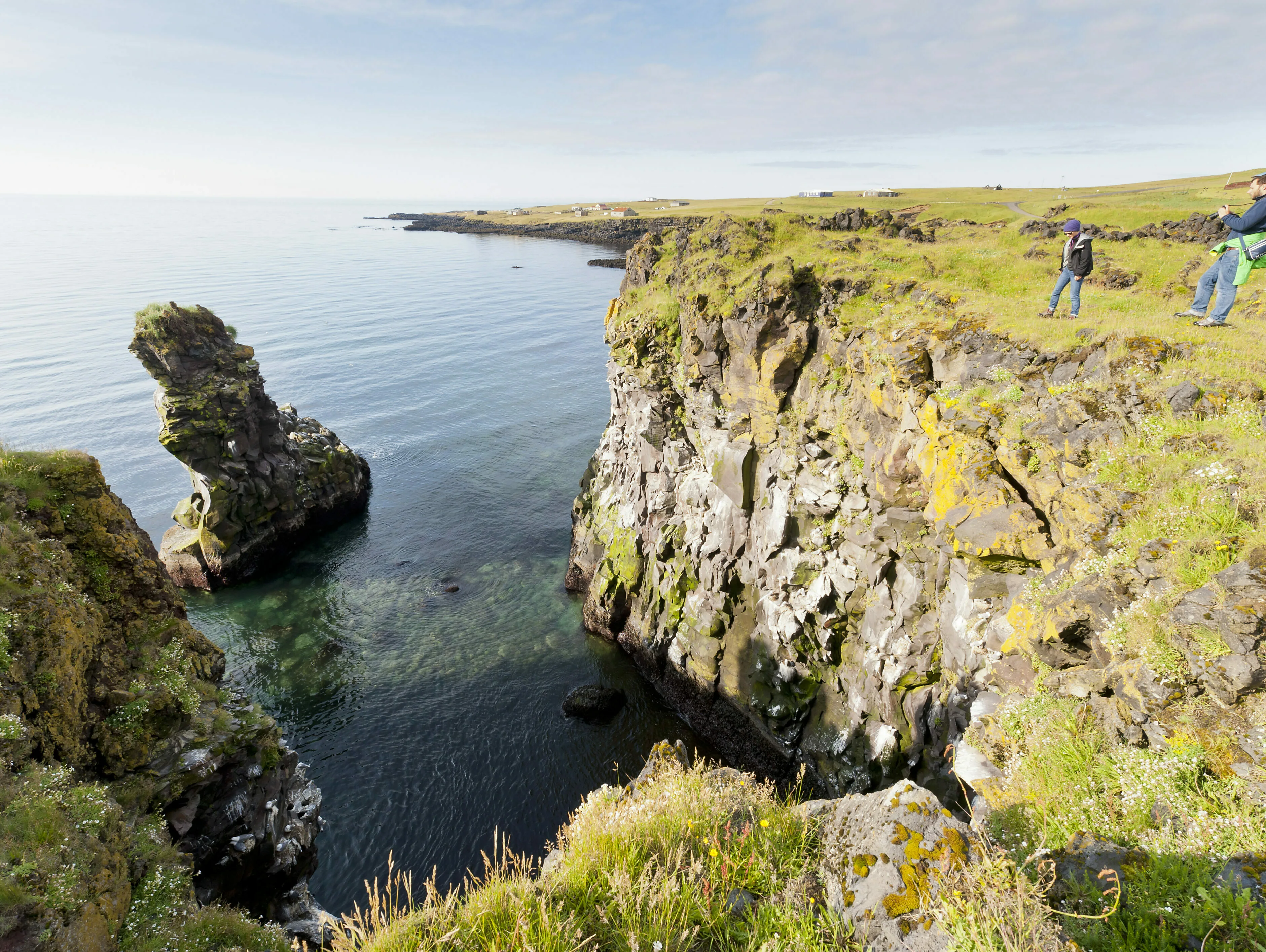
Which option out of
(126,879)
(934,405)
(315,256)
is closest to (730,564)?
(934,405)

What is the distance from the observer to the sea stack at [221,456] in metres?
37.4

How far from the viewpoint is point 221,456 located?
39.8 metres

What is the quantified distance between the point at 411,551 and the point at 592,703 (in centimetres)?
2128

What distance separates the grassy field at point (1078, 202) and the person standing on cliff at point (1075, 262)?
66.6 feet

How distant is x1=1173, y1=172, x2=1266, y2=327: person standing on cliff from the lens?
1216cm

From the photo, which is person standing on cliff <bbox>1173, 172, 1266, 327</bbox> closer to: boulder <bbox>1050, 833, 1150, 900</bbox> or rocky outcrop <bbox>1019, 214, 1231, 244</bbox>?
boulder <bbox>1050, 833, 1150, 900</bbox>

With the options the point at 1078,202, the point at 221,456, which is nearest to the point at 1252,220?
the point at 221,456

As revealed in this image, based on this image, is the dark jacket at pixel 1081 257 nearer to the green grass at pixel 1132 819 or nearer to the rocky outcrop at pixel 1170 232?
the green grass at pixel 1132 819

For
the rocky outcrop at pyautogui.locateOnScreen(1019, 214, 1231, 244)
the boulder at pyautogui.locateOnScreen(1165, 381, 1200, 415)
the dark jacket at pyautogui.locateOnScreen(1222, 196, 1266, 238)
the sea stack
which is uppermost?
the rocky outcrop at pyautogui.locateOnScreen(1019, 214, 1231, 244)

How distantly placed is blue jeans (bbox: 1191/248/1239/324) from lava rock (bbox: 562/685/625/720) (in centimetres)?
2646

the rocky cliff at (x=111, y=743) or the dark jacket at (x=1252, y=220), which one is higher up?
the dark jacket at (x=1252, y=220)

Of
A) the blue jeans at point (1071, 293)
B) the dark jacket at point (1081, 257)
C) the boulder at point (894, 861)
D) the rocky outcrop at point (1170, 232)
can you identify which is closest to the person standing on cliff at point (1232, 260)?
the blue jeans at point (1071, 293)

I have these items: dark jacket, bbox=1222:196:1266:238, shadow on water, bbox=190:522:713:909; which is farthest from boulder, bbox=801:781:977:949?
shadow on water, bbox=190:522:713:909

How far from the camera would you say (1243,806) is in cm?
700
